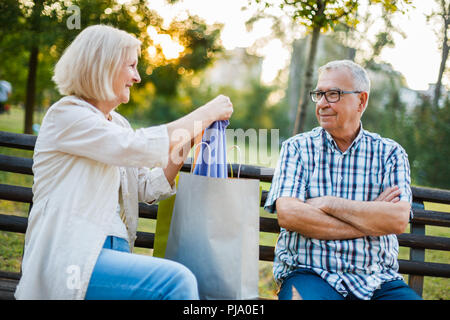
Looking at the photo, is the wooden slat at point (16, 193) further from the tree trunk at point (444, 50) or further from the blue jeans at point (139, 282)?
the tree trunk at point (444, 50)

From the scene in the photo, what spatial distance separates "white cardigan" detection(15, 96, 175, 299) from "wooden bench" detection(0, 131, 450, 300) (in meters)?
0.96

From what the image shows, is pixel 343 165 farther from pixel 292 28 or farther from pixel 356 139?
pixel 292 28

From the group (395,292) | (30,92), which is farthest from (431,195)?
(30,92)

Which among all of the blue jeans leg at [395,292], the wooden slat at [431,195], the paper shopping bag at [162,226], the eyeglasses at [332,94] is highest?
the eyeglasses at [332,94]

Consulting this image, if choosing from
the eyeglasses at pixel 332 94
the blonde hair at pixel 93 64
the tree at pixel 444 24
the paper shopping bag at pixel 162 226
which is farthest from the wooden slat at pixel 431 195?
the tree at pixel 444 24

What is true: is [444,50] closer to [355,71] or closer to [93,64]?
[355,71]

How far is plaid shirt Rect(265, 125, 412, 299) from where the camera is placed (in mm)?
2264

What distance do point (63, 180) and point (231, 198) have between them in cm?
72

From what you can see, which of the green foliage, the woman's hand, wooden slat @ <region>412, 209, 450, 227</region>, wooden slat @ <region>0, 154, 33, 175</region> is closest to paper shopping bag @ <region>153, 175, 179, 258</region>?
the woman's hand

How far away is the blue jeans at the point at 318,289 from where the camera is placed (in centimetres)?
212

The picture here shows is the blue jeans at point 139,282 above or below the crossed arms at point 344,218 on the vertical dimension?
below

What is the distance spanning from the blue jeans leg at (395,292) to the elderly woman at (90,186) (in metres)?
1.04

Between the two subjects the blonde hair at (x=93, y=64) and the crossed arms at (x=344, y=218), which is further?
the crossed arms at (x=344, y=218)

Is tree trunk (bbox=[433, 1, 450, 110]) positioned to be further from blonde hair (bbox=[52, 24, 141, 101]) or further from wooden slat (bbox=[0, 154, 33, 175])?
wooden slat (bbox=[0, 154, 33, 175])
